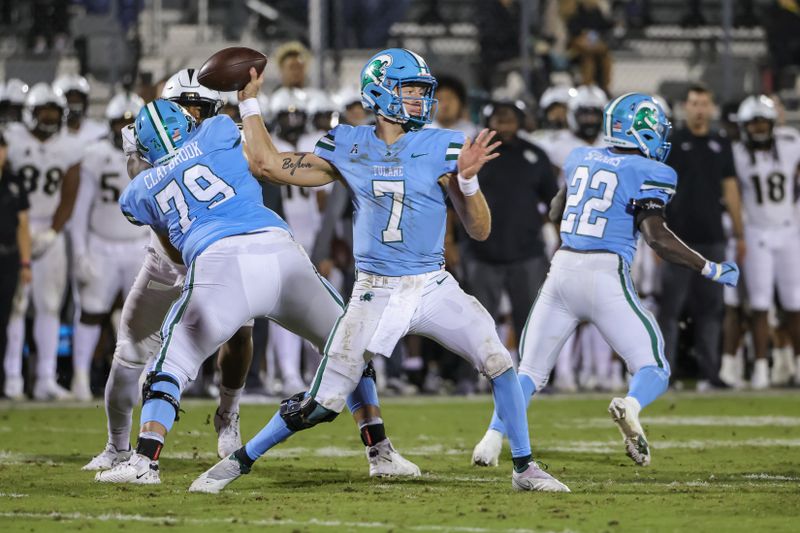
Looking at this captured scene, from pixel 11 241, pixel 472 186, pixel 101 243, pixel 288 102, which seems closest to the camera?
pixel 472 186

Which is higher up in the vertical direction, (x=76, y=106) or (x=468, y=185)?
(x=468, y=185)

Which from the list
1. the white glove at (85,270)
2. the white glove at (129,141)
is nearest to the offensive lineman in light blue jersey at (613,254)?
the white glove at (129,141)

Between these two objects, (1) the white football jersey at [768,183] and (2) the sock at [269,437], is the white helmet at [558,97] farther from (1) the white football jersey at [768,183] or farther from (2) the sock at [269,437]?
(2) the sock at [269,437]

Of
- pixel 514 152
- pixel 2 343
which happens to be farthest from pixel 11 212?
pixel 514 152

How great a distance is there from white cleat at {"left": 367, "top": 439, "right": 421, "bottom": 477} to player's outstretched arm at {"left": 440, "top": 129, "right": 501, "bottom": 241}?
47.2 inches

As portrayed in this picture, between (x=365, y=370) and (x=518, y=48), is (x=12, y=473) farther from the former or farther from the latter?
(x=518, y=48)

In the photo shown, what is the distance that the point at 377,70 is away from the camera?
22.1 feet

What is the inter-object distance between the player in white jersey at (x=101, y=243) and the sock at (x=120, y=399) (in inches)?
170

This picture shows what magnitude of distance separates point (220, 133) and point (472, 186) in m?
1.29

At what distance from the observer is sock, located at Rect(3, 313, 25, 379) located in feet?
39.5

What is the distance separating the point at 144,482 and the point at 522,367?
2.10 meters

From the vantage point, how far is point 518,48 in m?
15.5

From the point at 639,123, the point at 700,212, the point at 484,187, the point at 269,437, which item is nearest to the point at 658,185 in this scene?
the point at 639,123

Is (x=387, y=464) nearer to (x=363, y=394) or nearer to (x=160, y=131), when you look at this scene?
(x=363, y=394)
